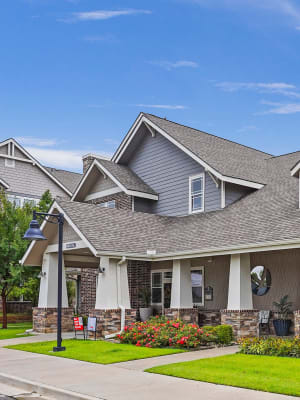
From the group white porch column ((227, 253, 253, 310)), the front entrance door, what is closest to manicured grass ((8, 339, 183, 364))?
white porch column ((227, 253, 253, 310))

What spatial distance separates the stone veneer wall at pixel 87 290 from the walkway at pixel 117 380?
32.4 feet

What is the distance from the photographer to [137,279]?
21688 millimetres

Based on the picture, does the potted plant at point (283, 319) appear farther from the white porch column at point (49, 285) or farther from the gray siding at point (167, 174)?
the white porch column at point (49, 285)

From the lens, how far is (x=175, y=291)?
1806cm

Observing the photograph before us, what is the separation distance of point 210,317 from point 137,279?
4020 millimetres

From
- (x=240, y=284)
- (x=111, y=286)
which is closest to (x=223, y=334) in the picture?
(x=240, y=284)

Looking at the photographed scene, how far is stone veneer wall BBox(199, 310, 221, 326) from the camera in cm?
1871

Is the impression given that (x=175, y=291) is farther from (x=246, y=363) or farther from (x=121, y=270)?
(x=246, y=363)

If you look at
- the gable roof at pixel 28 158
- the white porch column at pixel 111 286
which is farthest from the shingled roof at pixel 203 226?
the gable roof at pixel 28 158

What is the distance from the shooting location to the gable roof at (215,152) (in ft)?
70.2

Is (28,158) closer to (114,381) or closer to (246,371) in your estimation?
(114,381)

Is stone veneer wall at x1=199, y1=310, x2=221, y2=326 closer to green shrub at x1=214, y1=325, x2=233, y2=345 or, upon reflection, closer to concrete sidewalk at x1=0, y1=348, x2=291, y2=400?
green shrub at x1=214, y1=325, x2=233, y2=345

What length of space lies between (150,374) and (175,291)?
7119 millimetres

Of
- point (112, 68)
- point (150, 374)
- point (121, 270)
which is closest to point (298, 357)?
point (150, 374)
